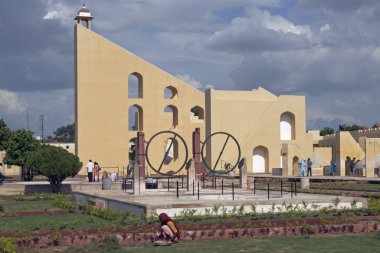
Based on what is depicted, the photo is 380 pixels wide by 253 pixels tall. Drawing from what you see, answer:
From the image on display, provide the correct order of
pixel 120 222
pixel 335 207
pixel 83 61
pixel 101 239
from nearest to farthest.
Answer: pixel 101 239 < pixel 120 222 < pixel 335 207 < pixel 83 61

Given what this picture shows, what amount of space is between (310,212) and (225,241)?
156 inches

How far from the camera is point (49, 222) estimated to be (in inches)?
526

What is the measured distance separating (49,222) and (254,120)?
1161 inches

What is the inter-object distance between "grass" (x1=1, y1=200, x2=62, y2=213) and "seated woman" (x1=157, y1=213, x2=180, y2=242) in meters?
7.03

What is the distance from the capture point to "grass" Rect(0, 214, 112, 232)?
12329 millimetres

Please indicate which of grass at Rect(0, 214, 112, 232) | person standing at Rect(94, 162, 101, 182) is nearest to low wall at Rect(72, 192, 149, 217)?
grass at Rect(0, 214, 112, 232)

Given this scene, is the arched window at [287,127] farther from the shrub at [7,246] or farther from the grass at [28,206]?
the shrub at [7,246]

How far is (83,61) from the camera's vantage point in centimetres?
3956

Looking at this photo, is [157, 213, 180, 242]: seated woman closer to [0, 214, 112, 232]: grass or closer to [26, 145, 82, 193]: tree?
[0, 214, 112, 232]: grass

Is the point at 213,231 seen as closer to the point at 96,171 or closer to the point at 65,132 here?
the point at 96,171

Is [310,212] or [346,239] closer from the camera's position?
[346,239]

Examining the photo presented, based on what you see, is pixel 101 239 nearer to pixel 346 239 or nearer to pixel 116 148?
pixel 346 239

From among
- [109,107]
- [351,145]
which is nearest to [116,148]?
[109,107]

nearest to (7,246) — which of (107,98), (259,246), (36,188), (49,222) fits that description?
(259,246)
